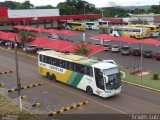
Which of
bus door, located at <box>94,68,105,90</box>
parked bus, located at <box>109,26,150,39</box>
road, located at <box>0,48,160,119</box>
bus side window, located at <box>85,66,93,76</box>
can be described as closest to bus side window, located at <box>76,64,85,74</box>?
bus side window, located at <box>85,66,93,76</box>

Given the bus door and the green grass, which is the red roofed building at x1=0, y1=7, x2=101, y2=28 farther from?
the bus door

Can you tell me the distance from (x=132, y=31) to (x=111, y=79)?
46.3 m

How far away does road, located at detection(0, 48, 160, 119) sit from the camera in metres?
25.0

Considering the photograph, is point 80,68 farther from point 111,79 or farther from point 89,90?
point 111,79

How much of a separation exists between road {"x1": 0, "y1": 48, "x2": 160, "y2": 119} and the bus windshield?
3.94 ft

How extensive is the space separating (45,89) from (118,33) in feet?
150

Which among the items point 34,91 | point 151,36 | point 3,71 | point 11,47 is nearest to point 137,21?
point 151,36

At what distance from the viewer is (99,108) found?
25.4 meters

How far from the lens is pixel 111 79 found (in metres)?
27.4

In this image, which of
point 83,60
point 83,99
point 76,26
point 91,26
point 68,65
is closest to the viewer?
point 83,99

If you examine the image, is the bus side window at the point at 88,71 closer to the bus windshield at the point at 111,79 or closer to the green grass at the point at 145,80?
the bus windshield at the point at 111,79

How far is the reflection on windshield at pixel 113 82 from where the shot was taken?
27266 millimetres

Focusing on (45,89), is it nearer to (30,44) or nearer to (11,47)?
(30,44)

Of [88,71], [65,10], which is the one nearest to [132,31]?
[88,71]
